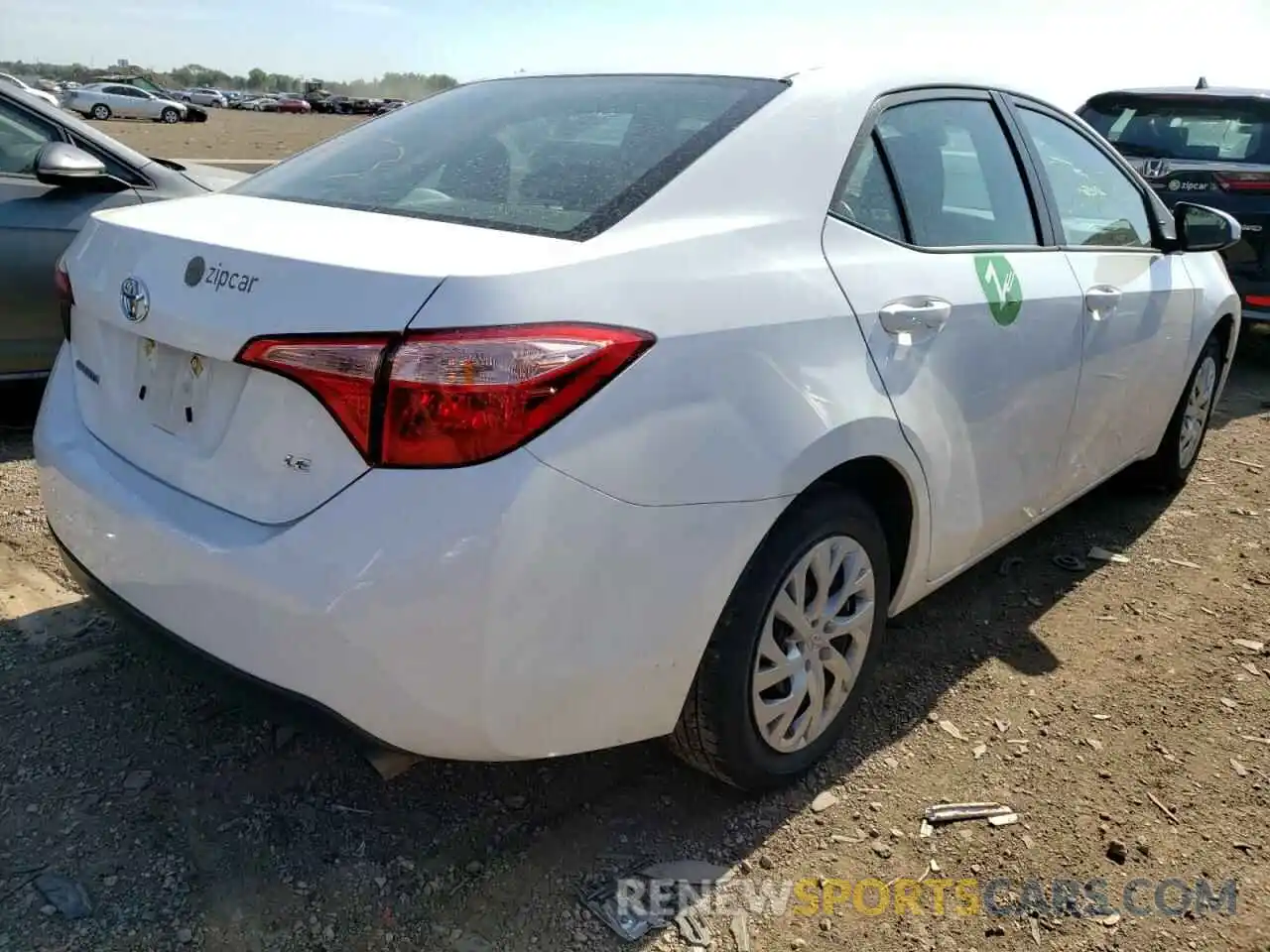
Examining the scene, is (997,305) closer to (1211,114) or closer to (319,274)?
(319,274)

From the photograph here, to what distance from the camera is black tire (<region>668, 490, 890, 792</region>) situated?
2172 mm

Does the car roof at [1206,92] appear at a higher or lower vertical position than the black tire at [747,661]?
higher

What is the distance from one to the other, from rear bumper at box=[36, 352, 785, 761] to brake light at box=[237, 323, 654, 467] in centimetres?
5

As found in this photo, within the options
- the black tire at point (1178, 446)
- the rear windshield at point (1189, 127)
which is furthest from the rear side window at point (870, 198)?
the rear windshield at point (1189, 127)

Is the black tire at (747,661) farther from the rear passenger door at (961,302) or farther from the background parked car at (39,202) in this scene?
the background parked car at (39,202)

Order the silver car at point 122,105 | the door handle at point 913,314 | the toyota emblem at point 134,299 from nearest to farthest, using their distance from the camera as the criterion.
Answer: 1. the toyota emblem at point 134,299
2. the door handle at point 913,314
3. the silver car at point 122,105

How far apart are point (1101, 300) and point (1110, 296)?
2.8 inches

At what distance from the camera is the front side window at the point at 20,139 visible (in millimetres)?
4484

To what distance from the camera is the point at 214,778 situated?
2.47 m

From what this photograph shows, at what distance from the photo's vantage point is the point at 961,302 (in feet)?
8.66

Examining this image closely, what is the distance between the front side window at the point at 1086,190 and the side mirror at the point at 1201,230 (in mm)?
174

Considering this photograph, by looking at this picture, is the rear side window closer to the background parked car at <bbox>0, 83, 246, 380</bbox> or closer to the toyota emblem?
the toyota emblem

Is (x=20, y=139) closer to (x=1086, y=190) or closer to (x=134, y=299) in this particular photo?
(x=134, y=299)

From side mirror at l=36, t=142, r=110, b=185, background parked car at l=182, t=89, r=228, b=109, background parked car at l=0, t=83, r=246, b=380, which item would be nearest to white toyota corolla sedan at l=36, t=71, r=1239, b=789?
side mirror at l=36, t=142, r=110, b=185
